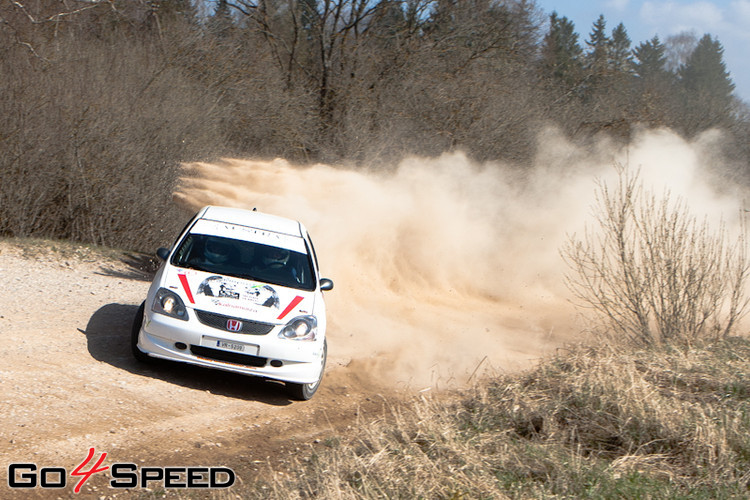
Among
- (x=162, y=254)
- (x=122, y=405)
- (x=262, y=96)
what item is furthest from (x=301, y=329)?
(x=262, y=96)

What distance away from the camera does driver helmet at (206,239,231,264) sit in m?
8.80

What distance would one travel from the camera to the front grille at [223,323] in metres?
7.77

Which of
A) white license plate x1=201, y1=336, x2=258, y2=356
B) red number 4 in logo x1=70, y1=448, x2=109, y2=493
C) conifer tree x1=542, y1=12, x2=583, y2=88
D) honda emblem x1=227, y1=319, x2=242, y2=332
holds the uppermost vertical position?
conifer tree x1=542, y1=12, x2=583, y2=88

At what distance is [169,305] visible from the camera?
7.88m

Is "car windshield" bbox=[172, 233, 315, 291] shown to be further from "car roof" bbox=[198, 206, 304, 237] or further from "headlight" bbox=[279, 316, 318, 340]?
"headlight" bbox=[279, 316, 318, 340]

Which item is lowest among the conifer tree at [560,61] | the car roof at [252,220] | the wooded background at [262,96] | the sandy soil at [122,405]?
the sandy soil at [122,405]

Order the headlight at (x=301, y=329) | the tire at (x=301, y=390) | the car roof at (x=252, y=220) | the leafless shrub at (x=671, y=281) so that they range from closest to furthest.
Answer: the headlight at (x=301, y=329), the tire at (x=301, y=390), the leafless shrub at (x=671, y=281), the car roof at (x=252, y=220)

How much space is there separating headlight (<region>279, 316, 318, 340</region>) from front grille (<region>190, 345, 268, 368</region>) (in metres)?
0.36

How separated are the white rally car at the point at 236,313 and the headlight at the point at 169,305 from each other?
0.01m

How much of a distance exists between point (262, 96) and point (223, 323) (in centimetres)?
1986

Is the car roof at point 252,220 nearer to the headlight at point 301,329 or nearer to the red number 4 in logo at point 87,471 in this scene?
the headlight at point 301,329

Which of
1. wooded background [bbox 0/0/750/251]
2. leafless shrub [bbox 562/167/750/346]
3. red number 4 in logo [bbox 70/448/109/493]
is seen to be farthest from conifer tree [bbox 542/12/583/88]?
red number 4 in logo [bbox 70/448/109/493]

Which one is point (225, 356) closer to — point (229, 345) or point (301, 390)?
point (229, 345)

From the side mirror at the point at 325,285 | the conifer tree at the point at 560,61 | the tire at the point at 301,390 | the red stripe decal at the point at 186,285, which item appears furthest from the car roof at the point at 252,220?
the conifer tree at the point at 560,61
